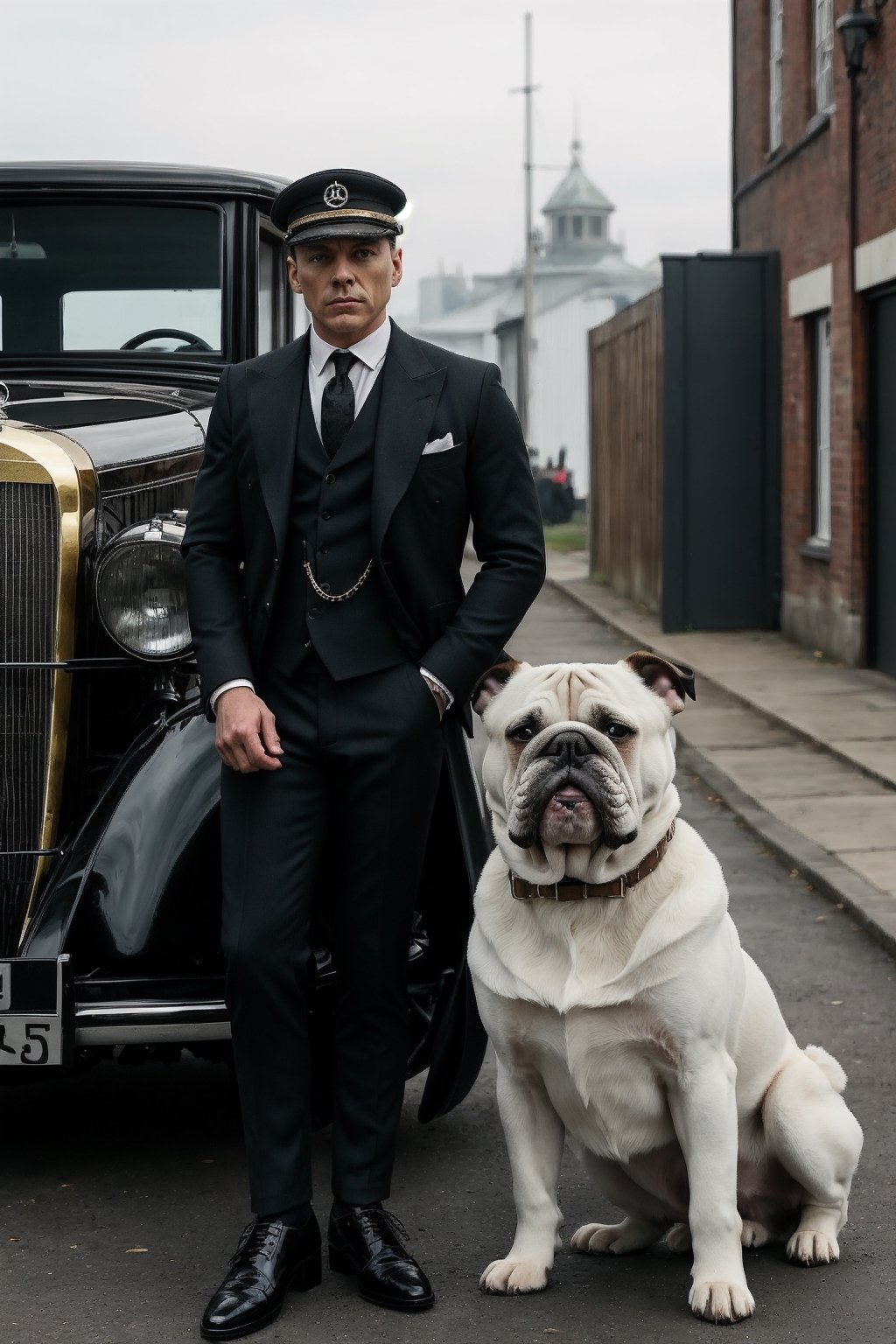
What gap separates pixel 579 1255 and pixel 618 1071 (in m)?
0.61

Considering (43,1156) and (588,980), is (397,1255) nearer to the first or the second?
(588,980)

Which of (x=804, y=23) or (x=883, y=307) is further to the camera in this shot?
(x=804, y=23)

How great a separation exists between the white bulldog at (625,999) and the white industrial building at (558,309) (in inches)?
1306

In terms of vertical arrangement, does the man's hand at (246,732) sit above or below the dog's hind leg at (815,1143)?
above

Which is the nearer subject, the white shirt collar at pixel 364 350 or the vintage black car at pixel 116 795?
the white shirt collar at pixel 364 350

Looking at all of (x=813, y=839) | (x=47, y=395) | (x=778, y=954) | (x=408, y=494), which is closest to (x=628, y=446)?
(x=813, y=839)

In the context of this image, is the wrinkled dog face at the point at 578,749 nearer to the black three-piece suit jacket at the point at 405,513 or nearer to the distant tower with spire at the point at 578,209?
the black three-piece suit jacket at the point at 405,513

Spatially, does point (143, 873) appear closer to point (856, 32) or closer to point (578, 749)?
point (578, 749)

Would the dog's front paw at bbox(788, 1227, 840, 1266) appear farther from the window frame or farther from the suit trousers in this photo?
the window frame

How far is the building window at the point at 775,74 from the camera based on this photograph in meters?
17.5

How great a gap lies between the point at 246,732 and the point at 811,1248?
158 centimetres

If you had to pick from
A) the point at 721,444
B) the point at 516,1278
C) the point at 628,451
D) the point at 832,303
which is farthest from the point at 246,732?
the point at 628,451

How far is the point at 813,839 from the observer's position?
8.54 meters

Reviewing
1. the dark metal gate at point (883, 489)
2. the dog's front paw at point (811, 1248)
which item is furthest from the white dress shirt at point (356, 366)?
the dark metal gate at point (883, 489)
